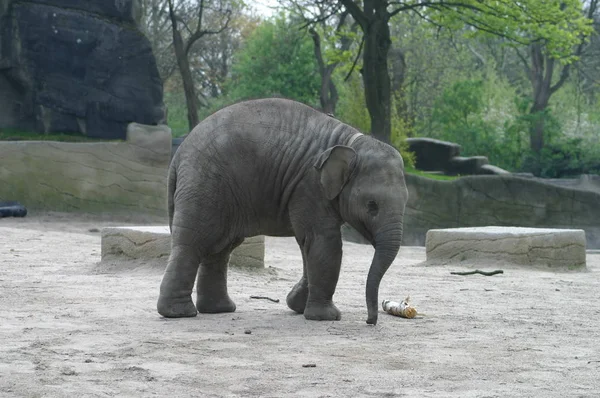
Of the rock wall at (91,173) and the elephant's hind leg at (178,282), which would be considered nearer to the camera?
the elephant's hind leg at (178,282)

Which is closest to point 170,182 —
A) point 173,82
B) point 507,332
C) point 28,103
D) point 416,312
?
point 416,312

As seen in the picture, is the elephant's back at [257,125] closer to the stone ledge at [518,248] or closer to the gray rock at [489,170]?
the stone ledge at [518,248]

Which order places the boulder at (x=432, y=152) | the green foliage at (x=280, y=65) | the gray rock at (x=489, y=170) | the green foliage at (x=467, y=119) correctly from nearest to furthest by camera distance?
the gray rock at (x=489, y=170) < the boulder at (x=432, y=152) < the green foliage at (x=467, y=119) < the green foliage at (x=280, y=65)

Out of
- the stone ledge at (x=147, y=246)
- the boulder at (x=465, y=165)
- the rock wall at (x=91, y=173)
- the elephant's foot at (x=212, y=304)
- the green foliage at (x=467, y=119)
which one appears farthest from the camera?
the green foliage at (x=467, y=119)

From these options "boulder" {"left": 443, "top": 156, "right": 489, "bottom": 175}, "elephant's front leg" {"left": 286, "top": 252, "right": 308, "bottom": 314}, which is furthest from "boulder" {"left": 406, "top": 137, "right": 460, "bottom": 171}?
"elephant's front leg" {"left": 286, "top": 252, "right": 308, "bottom": 314}

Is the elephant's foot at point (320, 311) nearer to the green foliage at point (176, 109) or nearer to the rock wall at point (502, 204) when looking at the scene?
the rock wall at point (502, 204)

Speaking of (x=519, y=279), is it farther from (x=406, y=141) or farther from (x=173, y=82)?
(x=173, y=82)

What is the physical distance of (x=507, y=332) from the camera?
22.3ft

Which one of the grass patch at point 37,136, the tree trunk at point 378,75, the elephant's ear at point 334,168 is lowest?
the grass patch at point 37,136

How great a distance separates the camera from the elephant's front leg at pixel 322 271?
6875mm

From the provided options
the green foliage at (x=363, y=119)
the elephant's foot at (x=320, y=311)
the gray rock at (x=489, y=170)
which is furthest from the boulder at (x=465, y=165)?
the elephant's foot at (x=320, y=311)

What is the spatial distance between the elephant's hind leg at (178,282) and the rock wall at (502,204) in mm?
13347

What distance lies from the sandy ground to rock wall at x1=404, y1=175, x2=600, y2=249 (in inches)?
378

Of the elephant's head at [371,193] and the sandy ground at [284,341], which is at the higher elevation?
the elephant's head at [371,193]
